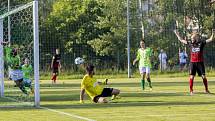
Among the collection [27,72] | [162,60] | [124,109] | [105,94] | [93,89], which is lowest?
[124,109]

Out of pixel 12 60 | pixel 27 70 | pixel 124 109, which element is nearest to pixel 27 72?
pixel 27 70

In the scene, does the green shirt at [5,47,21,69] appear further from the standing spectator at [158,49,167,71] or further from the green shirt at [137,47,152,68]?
the standing spectator at [158,49,167,71]

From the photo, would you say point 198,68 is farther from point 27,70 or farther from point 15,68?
point 15,68

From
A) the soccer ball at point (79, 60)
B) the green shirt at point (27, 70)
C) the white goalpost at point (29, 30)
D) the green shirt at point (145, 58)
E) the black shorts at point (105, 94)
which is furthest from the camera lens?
the soccer ball at point (79, 60)

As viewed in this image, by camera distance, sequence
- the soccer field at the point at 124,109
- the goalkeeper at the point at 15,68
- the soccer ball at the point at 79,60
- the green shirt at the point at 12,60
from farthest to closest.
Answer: the soccer ball at the point at 79,60 → the green shirt at the point at 12,60 → the goalkeeper at the point at 15,68 → the soccer field at the point at 124,109

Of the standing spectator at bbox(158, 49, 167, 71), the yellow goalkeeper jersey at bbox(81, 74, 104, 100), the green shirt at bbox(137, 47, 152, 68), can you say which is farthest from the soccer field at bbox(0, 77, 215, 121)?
the standing spectator at bbox(158, 49, 167, 71)

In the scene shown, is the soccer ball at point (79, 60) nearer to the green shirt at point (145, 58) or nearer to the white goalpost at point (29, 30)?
the white goalpost at point (29, 30)

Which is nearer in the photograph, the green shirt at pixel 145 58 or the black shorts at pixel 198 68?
the black shorts at pixel 198 68

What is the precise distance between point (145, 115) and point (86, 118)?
1443mm

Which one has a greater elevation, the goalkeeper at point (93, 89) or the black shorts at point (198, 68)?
the black shorts at point (198, 68)

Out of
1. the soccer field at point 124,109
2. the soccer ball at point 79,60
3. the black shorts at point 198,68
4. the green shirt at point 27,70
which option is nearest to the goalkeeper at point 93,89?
the soccer field at point 124,109

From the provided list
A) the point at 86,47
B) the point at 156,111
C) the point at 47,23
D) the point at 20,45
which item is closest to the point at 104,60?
the point at 86,47

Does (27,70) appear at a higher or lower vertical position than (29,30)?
lower

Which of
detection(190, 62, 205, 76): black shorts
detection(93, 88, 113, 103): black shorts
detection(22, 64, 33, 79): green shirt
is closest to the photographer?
detection(93, 88, 113, 103): black shorts
